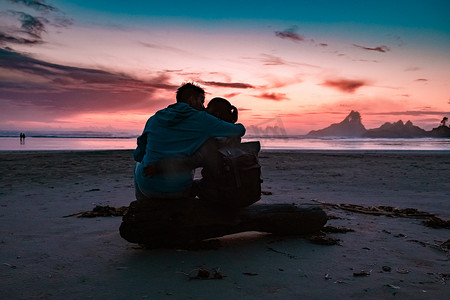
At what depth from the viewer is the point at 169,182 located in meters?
3.92

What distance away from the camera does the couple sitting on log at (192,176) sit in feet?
12.3

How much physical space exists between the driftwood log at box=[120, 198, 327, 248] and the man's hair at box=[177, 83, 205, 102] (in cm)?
125

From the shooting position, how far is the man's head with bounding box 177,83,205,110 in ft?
13.4

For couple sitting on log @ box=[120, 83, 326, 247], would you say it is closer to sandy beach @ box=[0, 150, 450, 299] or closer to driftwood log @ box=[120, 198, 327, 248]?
driftwood log @ box=[120, 198, 327, 248]

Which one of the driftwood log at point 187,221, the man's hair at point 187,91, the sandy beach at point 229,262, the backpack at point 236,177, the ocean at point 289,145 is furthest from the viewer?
the ocean at point 289,145

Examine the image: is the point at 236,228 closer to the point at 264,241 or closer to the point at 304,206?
the point at 264,241

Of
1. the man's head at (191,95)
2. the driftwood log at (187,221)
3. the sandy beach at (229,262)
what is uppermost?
the man's head at (191,95)

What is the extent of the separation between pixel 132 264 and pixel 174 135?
146 centimetres

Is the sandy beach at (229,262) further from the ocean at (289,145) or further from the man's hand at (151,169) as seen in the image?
the ocean at (289,145)

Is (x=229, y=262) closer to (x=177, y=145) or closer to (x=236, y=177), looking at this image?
(x=236, y=177)

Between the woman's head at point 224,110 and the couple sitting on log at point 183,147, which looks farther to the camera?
the woman's head at point 224,110

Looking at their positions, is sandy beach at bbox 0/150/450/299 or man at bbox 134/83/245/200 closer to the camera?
sandy beach at bbox 0/150/450/299

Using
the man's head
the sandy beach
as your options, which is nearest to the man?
the man's head

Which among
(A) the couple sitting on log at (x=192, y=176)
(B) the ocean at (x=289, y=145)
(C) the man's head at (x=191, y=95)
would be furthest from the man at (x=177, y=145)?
(B) the ocean at (x=289, y=145)
